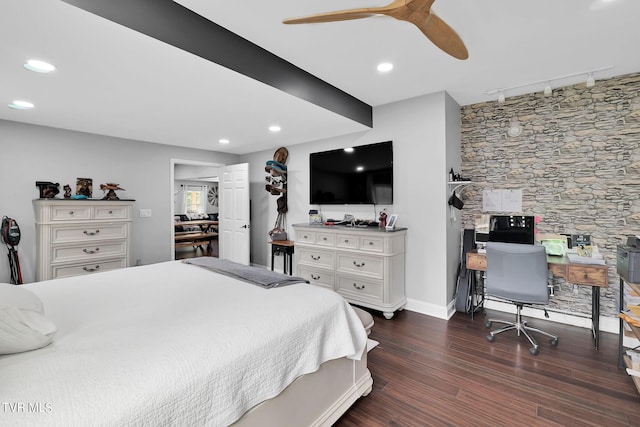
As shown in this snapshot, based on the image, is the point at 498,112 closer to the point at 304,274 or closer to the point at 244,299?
the point at 304,274

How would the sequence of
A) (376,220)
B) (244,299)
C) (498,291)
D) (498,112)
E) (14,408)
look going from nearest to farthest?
1. (14,408)
2. (244,299)
3. (498,291)
4. (498,112)
5. (376,220)

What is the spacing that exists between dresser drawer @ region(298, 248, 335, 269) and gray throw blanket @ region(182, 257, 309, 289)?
1.48m

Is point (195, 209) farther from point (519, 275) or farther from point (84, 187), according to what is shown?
point (519, 275)

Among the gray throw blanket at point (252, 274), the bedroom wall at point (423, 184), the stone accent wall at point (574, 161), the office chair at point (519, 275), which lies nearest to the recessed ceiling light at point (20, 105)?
the gray throw blanket at point (252, 274)

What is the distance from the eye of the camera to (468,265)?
122 inches

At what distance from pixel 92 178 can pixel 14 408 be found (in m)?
4.05

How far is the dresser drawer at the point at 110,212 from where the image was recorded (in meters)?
3.62

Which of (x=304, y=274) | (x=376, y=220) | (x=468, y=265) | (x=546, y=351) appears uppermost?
(x=376, y=220)

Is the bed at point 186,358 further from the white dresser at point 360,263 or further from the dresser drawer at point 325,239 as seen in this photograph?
the dresser drawer at point 325,239

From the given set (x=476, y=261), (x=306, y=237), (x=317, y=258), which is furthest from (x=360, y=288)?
(x=476, y=261)

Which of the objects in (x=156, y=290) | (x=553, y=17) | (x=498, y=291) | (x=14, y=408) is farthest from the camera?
(x=498, y=291)

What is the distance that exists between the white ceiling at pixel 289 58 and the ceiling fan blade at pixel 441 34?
308mm

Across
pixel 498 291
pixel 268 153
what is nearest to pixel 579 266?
pixel 498 291

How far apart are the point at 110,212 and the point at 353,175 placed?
3.20m
